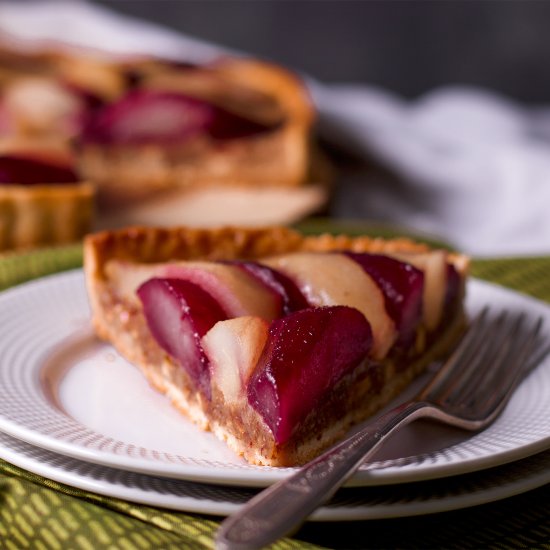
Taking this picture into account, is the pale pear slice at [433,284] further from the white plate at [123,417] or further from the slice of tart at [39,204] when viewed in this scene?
the slice of tart at [39,204]

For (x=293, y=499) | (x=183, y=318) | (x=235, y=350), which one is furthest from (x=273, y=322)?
(x=293, y=499)

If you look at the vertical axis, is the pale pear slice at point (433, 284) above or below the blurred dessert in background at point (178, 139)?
above

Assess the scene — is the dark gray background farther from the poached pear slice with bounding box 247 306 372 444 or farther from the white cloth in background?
the poached pear slice with bounding box 247 306 372 444

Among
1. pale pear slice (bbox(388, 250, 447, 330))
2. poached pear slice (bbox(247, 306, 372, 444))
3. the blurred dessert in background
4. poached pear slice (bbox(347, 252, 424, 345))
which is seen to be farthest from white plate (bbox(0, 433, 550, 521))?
the blurred dessert in background

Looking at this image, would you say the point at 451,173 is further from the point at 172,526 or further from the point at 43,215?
the point at 172,526

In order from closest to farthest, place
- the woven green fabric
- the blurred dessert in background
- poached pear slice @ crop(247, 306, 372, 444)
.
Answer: the woven green fabric
poached pear slice @ crop(247, 306, 372, 444)
the blurred dessert in background

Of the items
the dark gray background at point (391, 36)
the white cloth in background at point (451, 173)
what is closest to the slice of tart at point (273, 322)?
the white cloth in background at point (451, 173)
